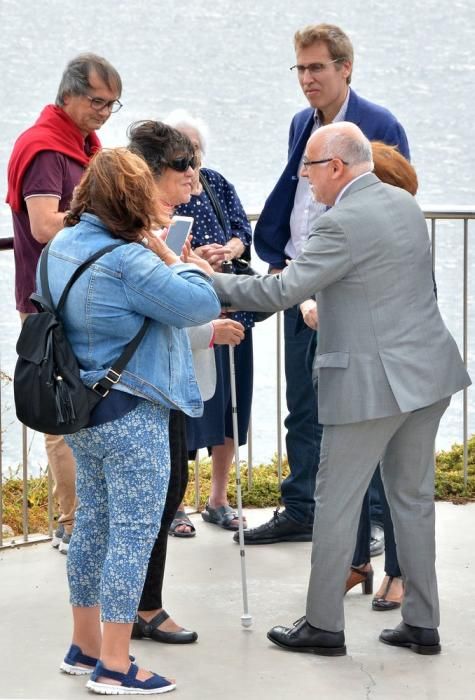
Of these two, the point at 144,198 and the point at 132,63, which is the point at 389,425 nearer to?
the point at 144,198

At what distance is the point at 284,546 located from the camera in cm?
429

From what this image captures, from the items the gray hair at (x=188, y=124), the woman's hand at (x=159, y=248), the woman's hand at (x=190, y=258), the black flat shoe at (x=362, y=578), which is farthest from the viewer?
the gray hair at (x=188, y=124)

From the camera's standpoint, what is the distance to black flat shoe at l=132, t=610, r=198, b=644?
3.36 metres

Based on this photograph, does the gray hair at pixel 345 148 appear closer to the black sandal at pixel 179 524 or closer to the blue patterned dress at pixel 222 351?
the blue patterned dress at pixel 222 351

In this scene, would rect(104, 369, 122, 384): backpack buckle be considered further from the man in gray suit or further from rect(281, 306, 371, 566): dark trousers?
rect(281, 306, 371, 566): dark trousers

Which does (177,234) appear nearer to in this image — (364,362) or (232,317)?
(364,362)

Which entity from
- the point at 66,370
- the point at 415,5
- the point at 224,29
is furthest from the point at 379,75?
the point at 66,370

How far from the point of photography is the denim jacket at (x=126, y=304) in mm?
2771

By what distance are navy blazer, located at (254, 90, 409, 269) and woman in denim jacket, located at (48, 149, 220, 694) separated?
4.29ft

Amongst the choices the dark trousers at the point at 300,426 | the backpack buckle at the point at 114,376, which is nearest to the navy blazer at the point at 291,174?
the dark trousers at the point at 300,426

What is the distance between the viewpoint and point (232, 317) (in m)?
4.12

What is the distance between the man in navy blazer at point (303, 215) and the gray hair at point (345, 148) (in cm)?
83

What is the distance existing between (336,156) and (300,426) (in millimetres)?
1444

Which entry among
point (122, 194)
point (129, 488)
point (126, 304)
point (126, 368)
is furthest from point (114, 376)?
point (122, 194)
